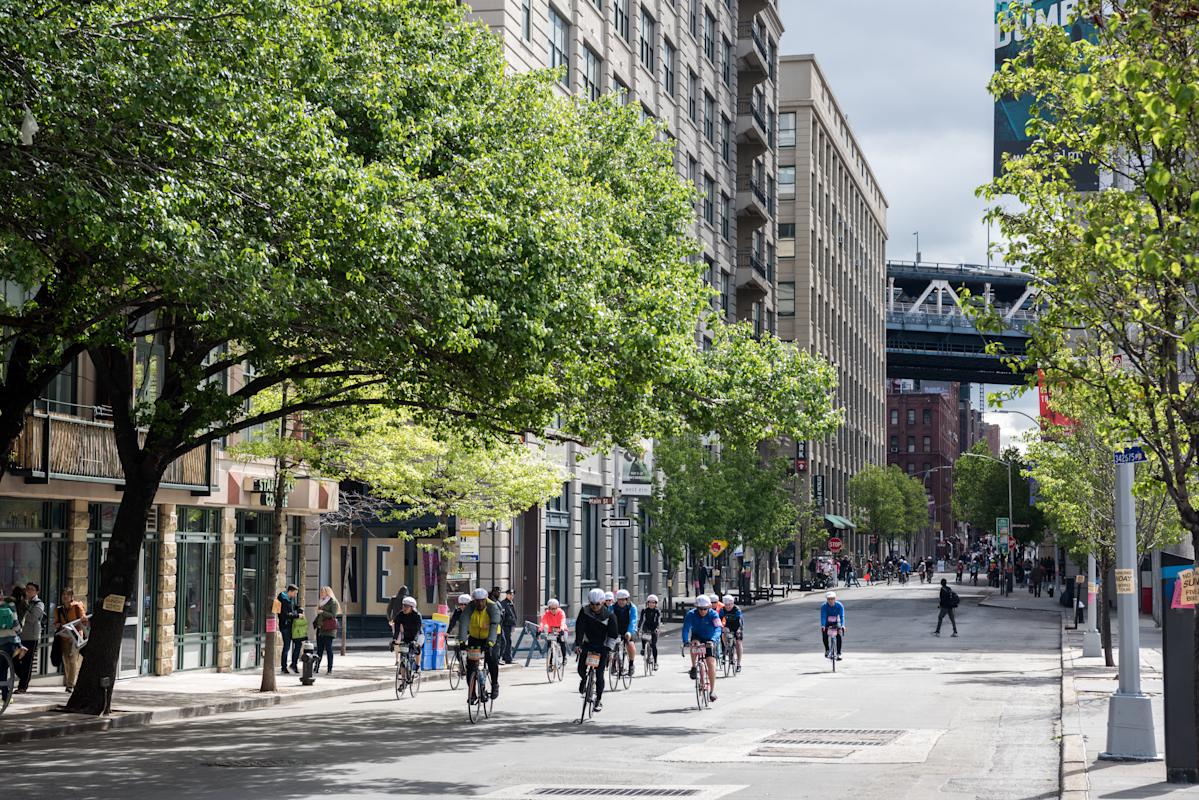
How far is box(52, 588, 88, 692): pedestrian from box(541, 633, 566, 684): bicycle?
8.52 meters

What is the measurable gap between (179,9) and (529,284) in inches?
219

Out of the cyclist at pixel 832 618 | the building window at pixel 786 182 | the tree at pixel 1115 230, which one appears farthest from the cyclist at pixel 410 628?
the building window at pixel 786 182

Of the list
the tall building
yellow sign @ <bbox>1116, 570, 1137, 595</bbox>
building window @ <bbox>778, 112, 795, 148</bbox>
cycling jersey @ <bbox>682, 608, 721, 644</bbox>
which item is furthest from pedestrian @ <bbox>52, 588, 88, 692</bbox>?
building window @ <bbox>778, 112, 795, 148</bbox>

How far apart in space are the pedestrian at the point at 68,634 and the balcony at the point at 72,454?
2.06 meters

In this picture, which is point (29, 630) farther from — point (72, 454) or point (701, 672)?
point (701, 672)

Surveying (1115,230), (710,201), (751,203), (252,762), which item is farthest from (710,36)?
(1115,230)

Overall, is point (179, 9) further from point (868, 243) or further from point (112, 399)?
point (868, 243)

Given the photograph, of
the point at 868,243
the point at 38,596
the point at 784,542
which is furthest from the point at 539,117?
the point at 868,243

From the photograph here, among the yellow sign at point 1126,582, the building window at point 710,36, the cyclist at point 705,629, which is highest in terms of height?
the building window at point 710,36

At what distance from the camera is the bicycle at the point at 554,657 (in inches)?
1140

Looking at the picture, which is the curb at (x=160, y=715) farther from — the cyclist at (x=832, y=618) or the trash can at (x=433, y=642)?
the cyclist at (x=832, y=618)

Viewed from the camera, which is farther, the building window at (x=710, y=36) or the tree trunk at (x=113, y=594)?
the building window at (x=710, y=36)

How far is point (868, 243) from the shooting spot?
4963 inches

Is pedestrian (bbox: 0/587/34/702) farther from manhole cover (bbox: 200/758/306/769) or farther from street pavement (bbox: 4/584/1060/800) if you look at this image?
manhole cover (bbox: 200/758/306/769)
